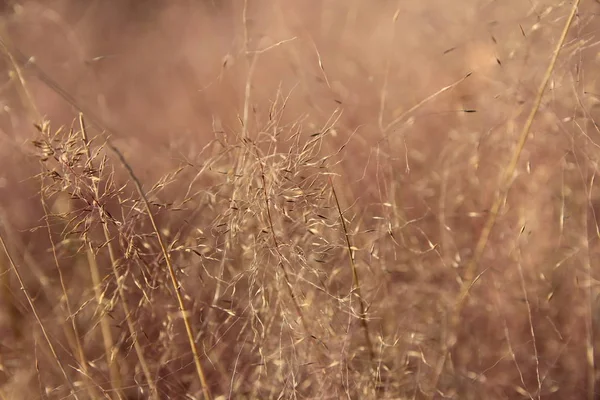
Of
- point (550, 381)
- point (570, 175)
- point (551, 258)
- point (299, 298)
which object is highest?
point (299, 298)

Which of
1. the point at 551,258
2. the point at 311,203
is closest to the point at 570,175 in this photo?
the point at 551,258

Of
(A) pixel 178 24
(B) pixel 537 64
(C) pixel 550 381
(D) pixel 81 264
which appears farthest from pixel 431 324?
(A) pixel 178 24

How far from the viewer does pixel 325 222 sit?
0.81 meters

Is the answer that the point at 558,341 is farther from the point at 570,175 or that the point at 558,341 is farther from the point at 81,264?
the point at 81,264

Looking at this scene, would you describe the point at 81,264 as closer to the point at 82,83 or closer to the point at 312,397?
the point at 312,397

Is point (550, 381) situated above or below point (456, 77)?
below

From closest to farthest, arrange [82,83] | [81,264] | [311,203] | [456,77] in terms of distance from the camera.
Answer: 1. [311,203]
2. [81,264]
3. [456,77]
4. [82,83]

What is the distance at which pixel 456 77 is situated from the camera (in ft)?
5.20

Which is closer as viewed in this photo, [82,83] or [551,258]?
[551,258]

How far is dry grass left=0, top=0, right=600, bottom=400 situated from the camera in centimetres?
78

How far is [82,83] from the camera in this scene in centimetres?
207

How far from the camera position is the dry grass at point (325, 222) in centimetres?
78

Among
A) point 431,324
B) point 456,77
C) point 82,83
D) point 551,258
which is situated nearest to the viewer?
point 431,324

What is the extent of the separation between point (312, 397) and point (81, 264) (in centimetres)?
73
